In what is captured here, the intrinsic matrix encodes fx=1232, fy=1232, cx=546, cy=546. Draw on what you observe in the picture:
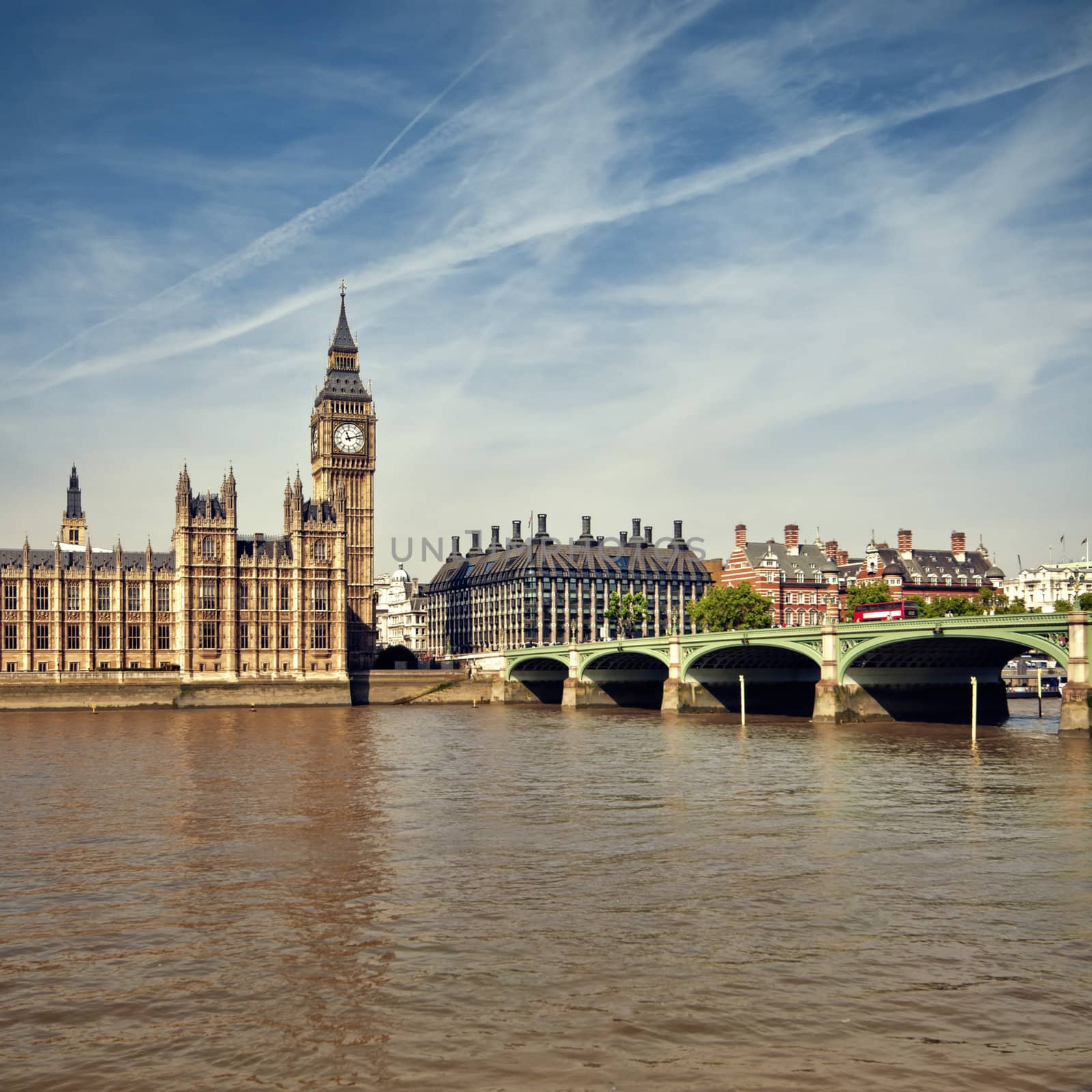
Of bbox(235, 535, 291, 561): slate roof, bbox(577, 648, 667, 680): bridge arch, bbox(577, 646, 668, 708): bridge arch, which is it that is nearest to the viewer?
bbox(577, 648, 667, 680): bridge arch

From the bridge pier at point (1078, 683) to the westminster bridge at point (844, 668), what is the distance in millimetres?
55

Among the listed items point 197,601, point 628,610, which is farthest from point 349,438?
point 628,610

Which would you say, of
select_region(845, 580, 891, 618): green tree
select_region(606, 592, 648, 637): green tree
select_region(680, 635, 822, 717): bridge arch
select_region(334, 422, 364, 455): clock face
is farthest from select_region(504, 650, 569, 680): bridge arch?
select_region(334, 422, 364, 455): clock face

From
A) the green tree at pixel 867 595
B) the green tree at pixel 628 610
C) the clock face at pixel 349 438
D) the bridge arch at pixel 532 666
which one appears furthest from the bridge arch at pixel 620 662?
the clock face at pixel 349 438

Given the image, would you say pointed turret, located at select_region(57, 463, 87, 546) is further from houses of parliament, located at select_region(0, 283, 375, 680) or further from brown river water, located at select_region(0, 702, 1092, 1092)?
brown river water, located at select_region(0, 702, 1092, 1092)

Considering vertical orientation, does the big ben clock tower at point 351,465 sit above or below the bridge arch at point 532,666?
above

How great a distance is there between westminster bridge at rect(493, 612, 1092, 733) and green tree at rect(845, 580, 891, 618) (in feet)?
109

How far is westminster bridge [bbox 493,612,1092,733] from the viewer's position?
72125 millimetres

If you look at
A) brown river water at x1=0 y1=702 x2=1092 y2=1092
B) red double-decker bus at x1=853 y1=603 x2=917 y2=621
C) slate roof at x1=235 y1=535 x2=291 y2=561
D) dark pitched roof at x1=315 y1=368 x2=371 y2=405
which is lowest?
brown river water at x1=0 y1=702 x2=1092 y2=1092

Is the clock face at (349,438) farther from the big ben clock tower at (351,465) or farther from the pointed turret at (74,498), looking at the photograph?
the pointed turret at (74,498)

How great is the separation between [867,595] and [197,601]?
79943 millimetres

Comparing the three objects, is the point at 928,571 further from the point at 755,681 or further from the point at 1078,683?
the point at 1078,683

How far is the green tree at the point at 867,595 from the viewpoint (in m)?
150

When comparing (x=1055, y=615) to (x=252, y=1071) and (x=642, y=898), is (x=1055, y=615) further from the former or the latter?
(x=252, y=1071)
